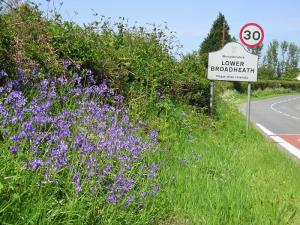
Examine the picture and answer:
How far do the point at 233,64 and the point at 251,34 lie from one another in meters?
A: 0.92

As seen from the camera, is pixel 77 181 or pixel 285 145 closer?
pixel 77 181

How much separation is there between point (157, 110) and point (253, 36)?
15.4 feet

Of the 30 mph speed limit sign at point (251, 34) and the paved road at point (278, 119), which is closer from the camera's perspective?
the 30 mph speed limit sign at point (251, 34)

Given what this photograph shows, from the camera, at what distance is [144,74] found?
992 cm

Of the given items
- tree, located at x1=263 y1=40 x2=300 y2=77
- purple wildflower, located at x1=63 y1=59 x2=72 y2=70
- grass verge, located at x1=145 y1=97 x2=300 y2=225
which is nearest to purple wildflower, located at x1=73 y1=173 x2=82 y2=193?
grass verge, located at x1=145 y1=97 x2=300 y2=225

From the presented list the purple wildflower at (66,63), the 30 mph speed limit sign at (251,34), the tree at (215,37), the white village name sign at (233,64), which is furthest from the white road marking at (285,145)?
the tree at (215,37)

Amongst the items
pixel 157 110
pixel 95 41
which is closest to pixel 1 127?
pixel 95 41

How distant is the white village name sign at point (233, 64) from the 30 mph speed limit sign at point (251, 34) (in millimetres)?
227

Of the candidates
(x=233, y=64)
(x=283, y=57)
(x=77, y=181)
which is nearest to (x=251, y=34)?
(x=233, y=64)

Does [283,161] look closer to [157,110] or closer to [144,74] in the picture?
[157,110]

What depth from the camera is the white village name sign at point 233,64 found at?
1301 cm

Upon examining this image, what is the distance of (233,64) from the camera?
13.1 meters

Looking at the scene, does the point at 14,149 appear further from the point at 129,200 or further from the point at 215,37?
the point at 215,37

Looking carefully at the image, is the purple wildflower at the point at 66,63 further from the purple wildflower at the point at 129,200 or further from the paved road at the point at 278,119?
the paved road at the point at 278,119
